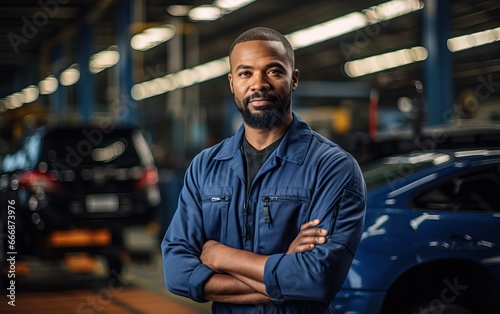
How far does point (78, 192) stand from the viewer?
10.9 m

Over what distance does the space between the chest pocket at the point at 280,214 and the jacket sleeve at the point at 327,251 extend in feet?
0.13

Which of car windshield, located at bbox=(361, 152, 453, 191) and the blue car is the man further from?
car windshield, located at bbox=(361, 152, 453, 191)

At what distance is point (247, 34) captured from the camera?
2910mm

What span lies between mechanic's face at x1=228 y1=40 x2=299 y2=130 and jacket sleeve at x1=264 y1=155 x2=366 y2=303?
0.89 ft

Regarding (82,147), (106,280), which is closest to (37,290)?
(106,280)

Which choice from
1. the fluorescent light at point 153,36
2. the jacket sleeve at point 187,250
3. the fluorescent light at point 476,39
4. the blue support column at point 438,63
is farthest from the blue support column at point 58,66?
the jacket sleeve at point 187,250

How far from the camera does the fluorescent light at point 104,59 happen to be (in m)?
31.0

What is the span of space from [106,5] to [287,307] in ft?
59.4

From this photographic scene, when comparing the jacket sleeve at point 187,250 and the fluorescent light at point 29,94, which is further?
the fluorescent light at point 29,94

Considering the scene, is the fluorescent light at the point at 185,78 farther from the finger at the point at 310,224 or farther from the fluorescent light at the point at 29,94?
the finger at the point at 310,224

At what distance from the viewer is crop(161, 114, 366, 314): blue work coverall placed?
107 inches

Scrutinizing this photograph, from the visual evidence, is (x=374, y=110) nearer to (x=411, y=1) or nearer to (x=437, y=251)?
(x=411, y=1)

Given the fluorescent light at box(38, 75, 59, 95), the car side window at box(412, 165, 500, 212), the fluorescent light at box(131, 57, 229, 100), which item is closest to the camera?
the car side window at box(412, 165, 500, 212)

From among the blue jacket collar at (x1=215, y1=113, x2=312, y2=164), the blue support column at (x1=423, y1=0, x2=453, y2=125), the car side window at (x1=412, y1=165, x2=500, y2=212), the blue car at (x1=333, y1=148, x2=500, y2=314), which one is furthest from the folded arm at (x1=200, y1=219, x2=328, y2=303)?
the blue support column at (x1=423, y1=0, x2=453, y2=125)
